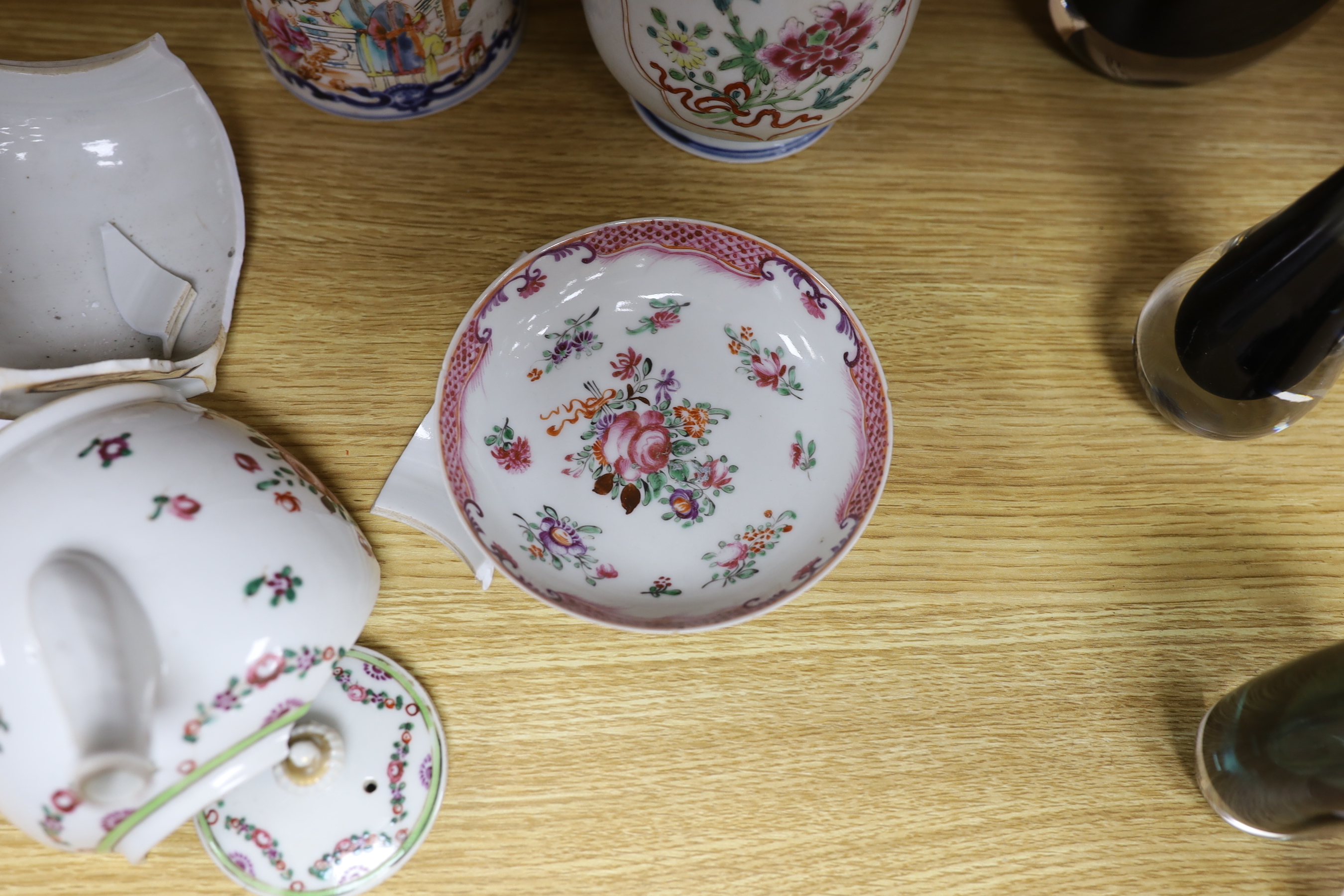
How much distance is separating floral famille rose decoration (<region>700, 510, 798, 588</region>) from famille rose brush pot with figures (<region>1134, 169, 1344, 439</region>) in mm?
273

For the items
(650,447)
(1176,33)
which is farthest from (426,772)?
(1176,33)

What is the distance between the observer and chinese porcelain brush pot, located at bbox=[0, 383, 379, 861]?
35 cm

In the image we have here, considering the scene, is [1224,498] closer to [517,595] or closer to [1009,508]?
[1009,508]

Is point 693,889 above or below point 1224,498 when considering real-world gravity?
below

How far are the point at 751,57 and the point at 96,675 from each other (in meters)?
0.46

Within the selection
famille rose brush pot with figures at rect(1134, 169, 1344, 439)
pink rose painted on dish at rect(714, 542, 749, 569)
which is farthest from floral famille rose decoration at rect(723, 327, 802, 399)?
famille rose brush pot with figures at rect(1134, 169, 1344, 439)

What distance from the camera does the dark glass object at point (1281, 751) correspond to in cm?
44

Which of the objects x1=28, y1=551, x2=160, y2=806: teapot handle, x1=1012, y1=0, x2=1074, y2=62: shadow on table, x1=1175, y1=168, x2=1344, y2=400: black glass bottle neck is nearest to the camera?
x1=28, y1=551, x2=160, y2=806: teapot handle

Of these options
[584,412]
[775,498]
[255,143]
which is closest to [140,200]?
[255,143]

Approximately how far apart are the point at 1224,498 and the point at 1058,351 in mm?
147

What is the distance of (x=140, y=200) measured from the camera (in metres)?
0.56

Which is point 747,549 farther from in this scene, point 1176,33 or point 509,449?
point 1176,33

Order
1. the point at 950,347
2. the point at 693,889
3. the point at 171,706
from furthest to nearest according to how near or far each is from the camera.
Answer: the point at 950,347 → the point at 693,889 → the point at 171,706

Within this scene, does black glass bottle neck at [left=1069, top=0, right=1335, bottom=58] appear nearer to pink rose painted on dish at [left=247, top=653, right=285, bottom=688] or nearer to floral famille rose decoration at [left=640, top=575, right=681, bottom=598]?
floral famille rose decoration at [left=640, top=575, right=681, bottom=598]
